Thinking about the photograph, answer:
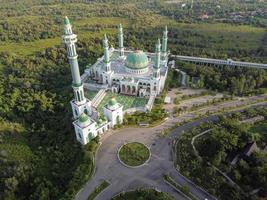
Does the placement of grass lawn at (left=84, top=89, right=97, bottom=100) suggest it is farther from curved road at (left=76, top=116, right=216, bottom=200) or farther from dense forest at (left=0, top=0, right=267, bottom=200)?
curved road at (left=76, top=116, right=216, bottom=200)

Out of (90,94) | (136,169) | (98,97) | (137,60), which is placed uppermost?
(137,60)

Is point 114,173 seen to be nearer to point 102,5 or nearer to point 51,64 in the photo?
point 51,64

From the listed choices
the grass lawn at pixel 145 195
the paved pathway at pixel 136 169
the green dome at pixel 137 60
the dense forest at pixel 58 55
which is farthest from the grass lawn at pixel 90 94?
the grass lawn at pixel 145 195

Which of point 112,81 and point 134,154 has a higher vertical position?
point 112,81

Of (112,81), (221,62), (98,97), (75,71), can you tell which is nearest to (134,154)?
(98,97)

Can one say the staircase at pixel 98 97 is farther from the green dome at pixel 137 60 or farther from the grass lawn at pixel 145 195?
the grass lawn at pixel 145 195

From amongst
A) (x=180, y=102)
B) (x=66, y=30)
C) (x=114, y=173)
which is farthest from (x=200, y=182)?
(x=66, y=30)

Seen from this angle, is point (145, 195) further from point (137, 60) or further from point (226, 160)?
point (137, 60)
